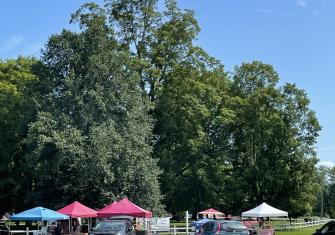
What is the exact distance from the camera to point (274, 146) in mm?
61344

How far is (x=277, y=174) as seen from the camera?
5925cm

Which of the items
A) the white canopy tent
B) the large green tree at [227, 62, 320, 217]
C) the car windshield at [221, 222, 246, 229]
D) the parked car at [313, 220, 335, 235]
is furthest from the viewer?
the large green tree at [227, 62, 320, 217]

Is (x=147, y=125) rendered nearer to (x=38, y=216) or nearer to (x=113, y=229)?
(x=38, y=216)

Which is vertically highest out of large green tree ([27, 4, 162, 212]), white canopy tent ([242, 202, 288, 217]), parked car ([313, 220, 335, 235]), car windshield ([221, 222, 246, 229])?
large green tree ([27, 4, 162, 212])

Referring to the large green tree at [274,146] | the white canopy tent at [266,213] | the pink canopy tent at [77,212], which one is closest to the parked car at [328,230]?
the white canopy tent at [266,213]

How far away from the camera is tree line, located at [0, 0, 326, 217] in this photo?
4303 cm

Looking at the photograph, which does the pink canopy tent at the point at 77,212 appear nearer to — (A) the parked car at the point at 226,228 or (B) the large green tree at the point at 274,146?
(A) the parked car at the point at 226,228

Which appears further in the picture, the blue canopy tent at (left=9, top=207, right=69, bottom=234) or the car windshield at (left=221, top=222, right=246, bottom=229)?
the blue canopy tent at (left=9, top=207, right=69, bottom=234)

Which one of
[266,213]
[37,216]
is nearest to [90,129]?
[37,216]

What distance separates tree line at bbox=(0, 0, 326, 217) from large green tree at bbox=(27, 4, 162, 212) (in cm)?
9

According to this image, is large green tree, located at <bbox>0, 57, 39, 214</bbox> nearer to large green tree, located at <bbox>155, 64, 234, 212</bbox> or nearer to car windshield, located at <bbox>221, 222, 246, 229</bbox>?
large green tree, located at <bbox>155, 64, 234, 212</bbox>

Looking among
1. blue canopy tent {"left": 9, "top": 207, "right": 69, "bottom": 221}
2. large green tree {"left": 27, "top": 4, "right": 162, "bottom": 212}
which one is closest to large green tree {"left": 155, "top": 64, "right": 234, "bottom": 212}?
large green tree {"left": 27, "top": 4, "right": 162, "bottom": 212}

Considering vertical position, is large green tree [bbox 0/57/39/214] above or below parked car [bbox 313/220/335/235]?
above

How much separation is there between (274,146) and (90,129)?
25727 millimetres
